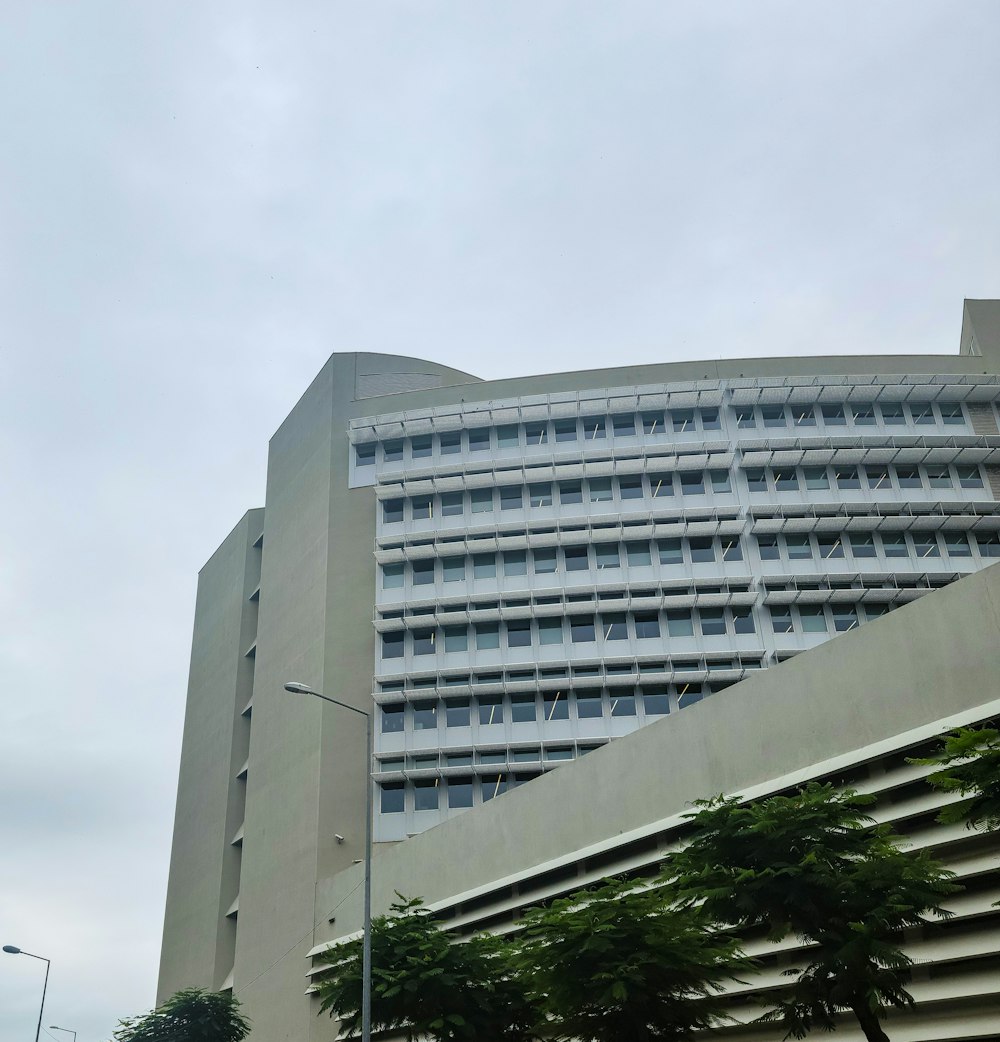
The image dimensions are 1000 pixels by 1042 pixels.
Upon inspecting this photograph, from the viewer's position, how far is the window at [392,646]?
56.4m

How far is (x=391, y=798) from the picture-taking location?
175ft

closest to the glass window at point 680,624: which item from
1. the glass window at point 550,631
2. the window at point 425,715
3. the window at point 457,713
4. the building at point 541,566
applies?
the building at point 541,566

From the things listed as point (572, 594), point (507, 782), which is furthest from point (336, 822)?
point (572, 594)

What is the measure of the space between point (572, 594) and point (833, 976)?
37.5m

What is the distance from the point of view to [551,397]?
6044 cm

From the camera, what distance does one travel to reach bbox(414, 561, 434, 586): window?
57969 millimetres

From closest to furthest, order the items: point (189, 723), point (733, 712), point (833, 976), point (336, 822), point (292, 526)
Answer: point (833, 976), point (733, 712), point (336, 822), point (292, 526), point (189, 723)

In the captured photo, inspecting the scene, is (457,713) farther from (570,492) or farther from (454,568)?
(570,492)

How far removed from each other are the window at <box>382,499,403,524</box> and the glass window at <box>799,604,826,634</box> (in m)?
21.0

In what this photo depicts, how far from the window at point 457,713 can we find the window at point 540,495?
1097 centimetres

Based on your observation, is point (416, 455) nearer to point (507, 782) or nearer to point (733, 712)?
point (507, 782)

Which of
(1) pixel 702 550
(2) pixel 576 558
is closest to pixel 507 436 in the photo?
(2) pixel 576 558

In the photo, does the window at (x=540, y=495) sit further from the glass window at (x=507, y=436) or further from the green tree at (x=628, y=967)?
the green tree at (x=628, y=967)

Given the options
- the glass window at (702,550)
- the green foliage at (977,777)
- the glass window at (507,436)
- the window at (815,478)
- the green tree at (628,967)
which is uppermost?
the glass window at (507,436)
